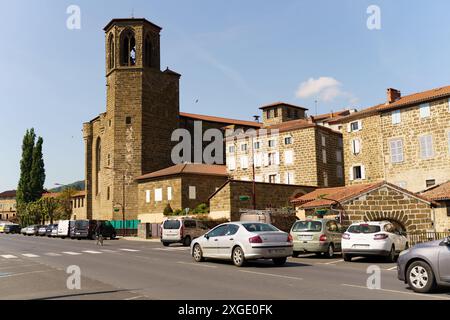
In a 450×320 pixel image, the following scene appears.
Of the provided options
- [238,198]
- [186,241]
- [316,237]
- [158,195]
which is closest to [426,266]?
[316,237]

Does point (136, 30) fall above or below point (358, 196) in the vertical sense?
above

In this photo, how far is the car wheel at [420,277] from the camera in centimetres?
963

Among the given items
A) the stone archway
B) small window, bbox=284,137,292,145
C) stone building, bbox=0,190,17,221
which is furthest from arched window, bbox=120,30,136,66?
stone building, bbox=0,190,17,221

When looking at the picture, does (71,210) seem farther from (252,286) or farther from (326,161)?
(252,286)

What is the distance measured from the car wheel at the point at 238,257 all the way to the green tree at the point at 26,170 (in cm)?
8119

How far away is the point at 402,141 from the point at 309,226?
28.0 meters

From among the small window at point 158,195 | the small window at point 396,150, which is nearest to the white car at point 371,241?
the small window at point 396,150

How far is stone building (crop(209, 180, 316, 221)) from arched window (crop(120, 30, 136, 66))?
116ft

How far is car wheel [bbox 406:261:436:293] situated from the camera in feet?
31.6

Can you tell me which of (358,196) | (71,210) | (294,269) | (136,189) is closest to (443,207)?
(358,196)

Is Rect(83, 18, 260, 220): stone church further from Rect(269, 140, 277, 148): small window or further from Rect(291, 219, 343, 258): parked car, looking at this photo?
Rect(291, 219, 343, 258): parked car
